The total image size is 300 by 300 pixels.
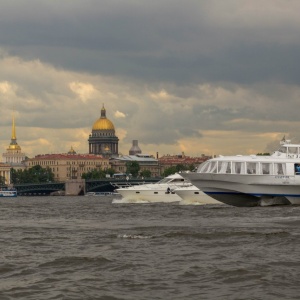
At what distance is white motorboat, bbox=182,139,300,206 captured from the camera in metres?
65.7

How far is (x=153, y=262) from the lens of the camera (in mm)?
28469

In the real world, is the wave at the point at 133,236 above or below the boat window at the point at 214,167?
below

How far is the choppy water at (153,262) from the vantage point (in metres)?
23.7

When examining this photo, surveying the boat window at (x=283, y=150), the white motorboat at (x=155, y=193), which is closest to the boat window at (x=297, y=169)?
the boat window at (x=283, y=150)

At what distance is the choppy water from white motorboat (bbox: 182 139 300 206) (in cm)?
2224

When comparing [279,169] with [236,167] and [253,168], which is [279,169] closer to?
[253,168]

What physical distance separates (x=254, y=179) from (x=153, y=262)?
37684 millimetres

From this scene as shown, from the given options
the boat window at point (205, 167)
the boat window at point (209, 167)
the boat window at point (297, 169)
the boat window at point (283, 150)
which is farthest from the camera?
the boat window at point (283, 150)

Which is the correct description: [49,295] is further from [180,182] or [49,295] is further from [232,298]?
[180,182]

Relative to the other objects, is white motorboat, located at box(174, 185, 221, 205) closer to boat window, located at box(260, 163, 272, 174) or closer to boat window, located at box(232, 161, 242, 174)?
boat window, located at box(232, 161, 242, 174)

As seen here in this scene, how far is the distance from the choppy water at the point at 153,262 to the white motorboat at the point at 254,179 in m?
22.2

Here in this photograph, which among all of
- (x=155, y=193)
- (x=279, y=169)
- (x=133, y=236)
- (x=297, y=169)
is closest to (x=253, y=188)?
(x=279, y=169)

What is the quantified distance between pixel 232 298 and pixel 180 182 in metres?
69.7

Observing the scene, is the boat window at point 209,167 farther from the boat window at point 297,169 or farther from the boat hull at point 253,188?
the boat window at point 297,169
